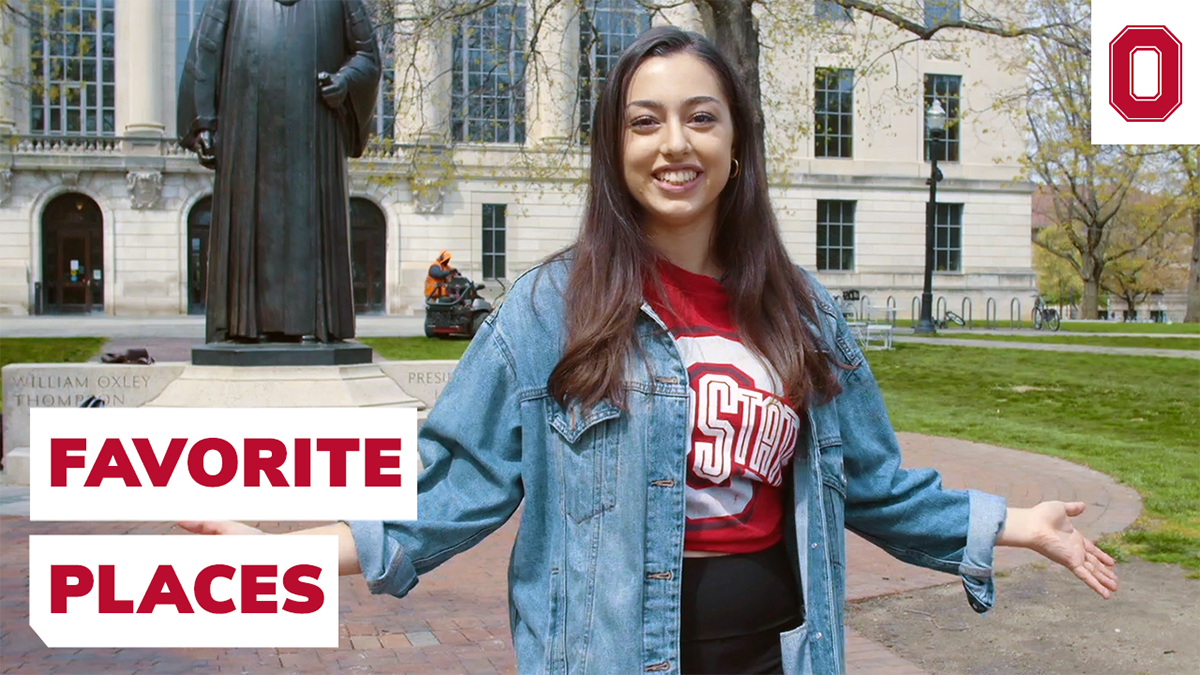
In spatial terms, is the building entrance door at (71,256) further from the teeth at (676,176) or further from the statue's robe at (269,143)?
the teeth at (676,176)

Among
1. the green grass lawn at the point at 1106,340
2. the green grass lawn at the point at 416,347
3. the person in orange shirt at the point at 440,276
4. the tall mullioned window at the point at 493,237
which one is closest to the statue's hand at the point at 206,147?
the green grass lawn at the point at 416,347

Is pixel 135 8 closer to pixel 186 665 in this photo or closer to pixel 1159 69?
pixel 1159 69

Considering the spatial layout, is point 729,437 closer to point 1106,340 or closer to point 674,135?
point 674,135

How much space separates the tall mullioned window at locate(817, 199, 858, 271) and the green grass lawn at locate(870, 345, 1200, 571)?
71.7ft

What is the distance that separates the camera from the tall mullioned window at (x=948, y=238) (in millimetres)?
45125

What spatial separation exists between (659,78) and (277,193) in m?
6.43

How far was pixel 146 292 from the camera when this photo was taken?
38.7 meters

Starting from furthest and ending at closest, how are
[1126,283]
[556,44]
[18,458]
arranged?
[1126,283] → [556,44] → [18,458]

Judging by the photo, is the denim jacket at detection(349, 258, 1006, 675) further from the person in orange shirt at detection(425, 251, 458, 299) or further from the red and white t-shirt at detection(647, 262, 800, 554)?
the person in orange shirt at detection(425, 251, 458, 299)

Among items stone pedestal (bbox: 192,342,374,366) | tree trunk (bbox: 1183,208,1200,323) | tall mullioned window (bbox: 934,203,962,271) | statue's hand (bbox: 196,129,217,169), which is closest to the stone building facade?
tall mullioned window (bbox: 934,203,962,271)

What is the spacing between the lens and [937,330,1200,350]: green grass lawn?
82.7 feet

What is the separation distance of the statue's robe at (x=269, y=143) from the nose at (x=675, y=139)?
251 inches

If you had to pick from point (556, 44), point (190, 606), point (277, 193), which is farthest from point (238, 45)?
point (556, 44)

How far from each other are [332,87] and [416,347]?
1293 cm
